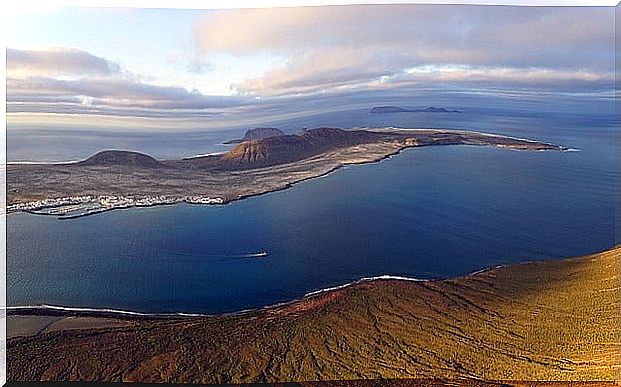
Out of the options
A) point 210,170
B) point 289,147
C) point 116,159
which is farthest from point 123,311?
point 289,147

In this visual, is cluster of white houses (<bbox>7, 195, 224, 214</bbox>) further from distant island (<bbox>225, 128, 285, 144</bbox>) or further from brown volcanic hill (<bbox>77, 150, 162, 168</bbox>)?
distant island (<bbox>225, 128, 285, 144</bbox>)

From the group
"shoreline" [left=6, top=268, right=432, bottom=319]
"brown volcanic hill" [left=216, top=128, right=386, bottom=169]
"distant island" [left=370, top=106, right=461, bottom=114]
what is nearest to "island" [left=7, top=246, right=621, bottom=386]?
"shoreline" [left=6, top=268, right=432, bottom=319]

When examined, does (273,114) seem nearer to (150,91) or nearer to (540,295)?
(150,91)

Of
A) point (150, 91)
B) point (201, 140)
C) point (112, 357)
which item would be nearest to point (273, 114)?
point (201, 140)

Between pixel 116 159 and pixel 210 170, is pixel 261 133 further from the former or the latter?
pixel 116 159

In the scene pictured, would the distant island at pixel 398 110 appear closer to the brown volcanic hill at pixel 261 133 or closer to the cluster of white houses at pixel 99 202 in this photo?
the brown volcanic hill at pixel 261 133

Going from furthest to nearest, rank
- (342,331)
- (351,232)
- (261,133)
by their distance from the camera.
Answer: (261,133)
(351,232)
(342,331)
